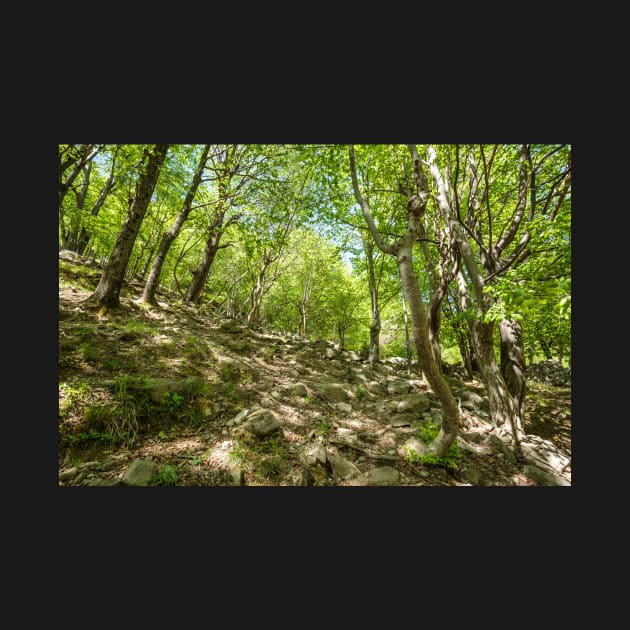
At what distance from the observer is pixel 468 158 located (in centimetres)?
578

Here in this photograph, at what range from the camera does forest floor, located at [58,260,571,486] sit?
127 inches

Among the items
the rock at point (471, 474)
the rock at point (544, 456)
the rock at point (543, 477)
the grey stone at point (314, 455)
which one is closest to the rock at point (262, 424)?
the grey stone at point (314, 455)

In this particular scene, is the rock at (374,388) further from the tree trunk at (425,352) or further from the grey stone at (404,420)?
the tree trunk at (425,352)

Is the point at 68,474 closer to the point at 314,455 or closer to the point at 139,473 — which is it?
the point at 139,473

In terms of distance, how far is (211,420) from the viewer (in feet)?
13.8

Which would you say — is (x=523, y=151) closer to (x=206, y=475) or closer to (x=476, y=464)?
(x=476, y=464)

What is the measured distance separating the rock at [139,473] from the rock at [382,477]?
113 inches

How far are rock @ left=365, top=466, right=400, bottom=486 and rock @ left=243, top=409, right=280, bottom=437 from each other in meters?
1.58

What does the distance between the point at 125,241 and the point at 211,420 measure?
5.52 metres

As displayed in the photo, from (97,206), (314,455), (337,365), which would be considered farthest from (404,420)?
(97,206)

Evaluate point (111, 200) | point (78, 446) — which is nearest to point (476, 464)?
point (78, 446)

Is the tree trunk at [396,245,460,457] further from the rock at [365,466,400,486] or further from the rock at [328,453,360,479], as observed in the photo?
the rock at [328,453,360,479]

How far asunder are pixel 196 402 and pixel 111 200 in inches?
678

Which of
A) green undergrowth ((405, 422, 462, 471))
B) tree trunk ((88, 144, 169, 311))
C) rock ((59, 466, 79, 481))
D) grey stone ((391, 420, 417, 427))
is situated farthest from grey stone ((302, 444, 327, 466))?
tree trunk ((88, 144, 169, 311))
